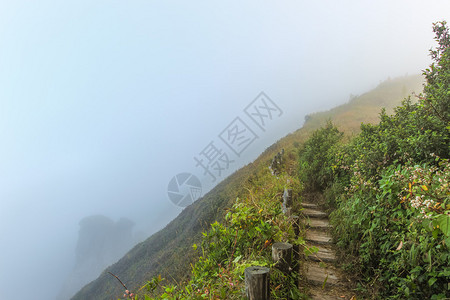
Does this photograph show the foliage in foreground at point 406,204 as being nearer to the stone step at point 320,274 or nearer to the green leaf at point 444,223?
the green leaf at point 444,223

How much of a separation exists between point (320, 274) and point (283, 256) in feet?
5.93

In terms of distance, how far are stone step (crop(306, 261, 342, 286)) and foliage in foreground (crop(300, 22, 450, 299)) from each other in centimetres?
35

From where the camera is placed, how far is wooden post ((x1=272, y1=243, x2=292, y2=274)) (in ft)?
9.90

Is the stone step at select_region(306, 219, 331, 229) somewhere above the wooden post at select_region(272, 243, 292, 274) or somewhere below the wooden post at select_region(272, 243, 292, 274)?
below

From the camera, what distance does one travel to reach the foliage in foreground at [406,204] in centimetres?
271

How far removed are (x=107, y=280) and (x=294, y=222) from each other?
106 ft

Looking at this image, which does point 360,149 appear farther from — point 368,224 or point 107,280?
point 107,280

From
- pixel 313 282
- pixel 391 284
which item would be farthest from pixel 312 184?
pixel 391 284

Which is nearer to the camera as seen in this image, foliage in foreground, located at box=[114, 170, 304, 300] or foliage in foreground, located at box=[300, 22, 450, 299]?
foliage in foreground, located at box=[300, 22, 450, 299]

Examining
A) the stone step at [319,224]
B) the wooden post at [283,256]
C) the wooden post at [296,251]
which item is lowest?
the stone step at [319,224]

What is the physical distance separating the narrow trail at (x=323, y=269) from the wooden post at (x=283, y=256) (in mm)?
502

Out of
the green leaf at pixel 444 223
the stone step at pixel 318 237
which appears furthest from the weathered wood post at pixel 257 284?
the stone step at pixel 318 237

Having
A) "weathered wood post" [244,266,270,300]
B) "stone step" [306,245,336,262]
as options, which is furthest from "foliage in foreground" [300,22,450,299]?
"weathered wood post" [244,266,270,300]

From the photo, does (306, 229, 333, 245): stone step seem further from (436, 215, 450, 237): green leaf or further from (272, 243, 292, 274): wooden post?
(436, 215, 450, 237): green leaf
